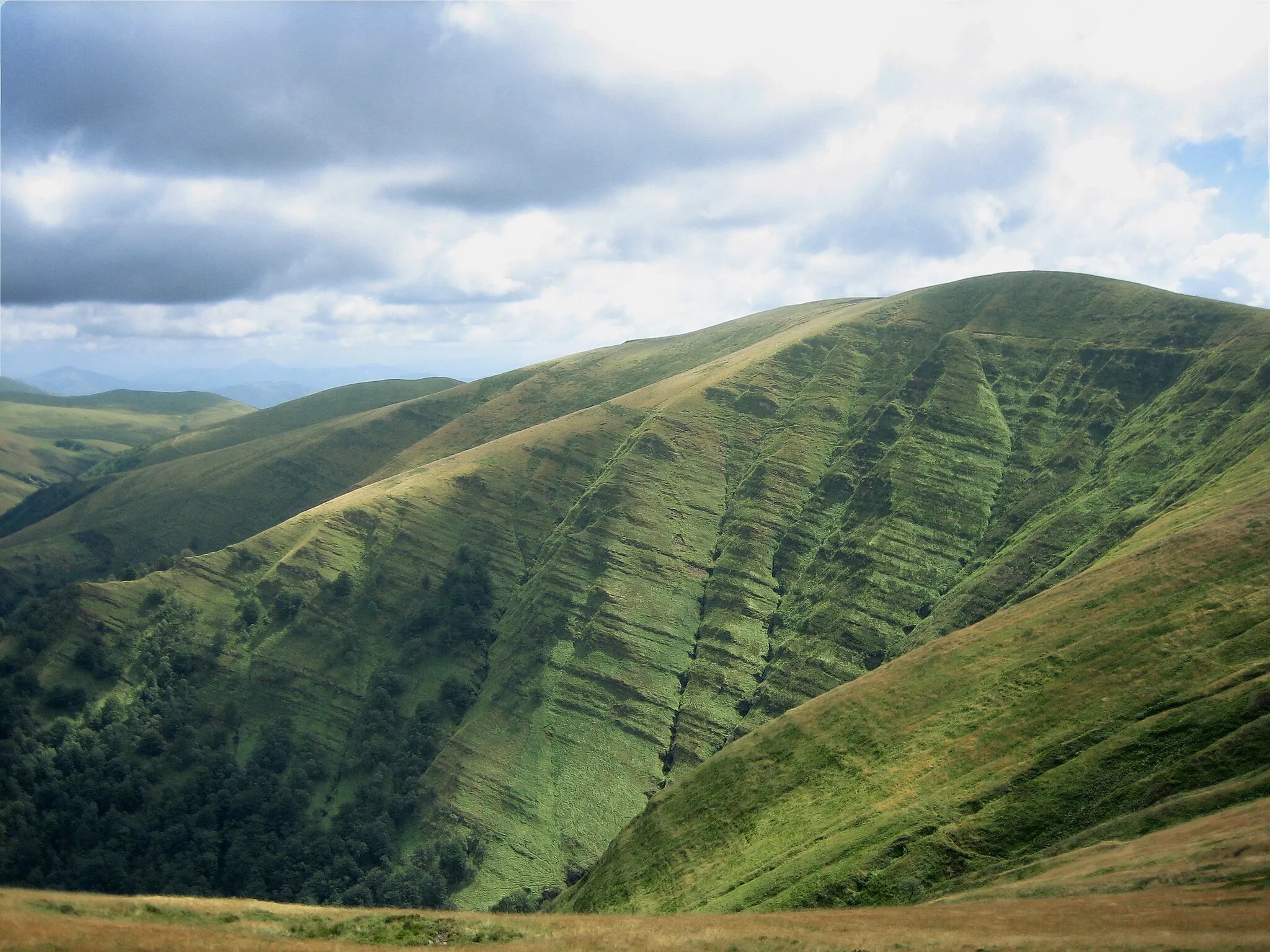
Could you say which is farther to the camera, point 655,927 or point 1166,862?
point 1166,862

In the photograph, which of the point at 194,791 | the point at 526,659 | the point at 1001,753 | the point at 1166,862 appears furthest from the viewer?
the point at 526,659

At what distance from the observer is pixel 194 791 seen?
15725 cm

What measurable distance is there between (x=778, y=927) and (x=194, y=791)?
148 metres

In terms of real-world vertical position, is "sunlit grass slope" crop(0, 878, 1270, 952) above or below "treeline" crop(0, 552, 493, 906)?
above

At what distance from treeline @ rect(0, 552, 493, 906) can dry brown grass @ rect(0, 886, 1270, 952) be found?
102m

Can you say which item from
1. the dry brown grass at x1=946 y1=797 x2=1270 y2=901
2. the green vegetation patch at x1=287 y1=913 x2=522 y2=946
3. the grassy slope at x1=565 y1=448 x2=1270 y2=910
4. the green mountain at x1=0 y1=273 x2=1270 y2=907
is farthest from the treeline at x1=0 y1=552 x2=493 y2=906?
the dry brown grass at x1=946 y1=797 x2=1270 y2=901

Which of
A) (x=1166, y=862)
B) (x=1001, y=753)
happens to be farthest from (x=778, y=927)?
(x=1001, y=753)

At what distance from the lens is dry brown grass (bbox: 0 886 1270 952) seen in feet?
114

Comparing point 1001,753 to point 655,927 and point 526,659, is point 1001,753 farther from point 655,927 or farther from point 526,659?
point 526,659

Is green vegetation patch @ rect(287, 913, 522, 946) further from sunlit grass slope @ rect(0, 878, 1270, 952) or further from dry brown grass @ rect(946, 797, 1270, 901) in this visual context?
dry brown grass @ rect(946, 797, 1270, 901)

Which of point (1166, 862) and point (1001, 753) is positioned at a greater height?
point (1166, 862)

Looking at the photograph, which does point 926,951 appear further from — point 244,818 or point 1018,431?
point 1018,431

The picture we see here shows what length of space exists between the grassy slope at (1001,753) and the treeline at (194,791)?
67.4 metres

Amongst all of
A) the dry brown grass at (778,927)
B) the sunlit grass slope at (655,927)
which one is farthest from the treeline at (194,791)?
the dry brown grass at (778,927)
